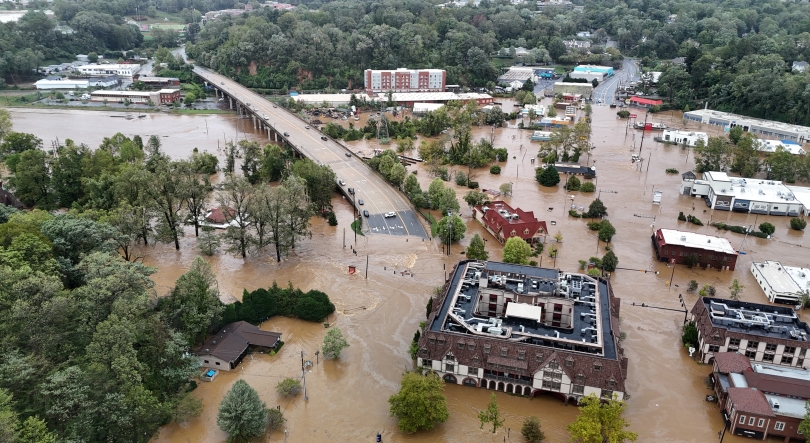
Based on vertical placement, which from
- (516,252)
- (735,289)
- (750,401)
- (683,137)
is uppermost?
(683,137)

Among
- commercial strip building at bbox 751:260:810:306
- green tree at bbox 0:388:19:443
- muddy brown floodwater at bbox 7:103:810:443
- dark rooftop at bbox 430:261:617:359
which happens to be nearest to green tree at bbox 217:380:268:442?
muddy brown floodwater at bbox 7:103:810:443

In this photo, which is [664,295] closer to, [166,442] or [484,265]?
[484,265]

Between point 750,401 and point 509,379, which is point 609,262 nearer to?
point 750,401

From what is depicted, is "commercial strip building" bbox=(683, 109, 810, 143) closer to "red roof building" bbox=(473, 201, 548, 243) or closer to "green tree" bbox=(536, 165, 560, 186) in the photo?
"green tree" bbox=(536, 165, 560, 186)

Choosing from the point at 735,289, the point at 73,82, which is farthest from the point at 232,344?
the point at 73,82

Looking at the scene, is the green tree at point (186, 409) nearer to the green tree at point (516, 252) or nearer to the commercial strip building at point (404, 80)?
the green tree at point (516, 252)

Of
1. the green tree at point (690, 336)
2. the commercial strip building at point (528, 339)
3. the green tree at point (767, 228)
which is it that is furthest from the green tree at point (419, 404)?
the green tree at point (767, 228)

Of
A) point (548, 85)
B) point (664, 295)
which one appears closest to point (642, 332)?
point (664, 295)
